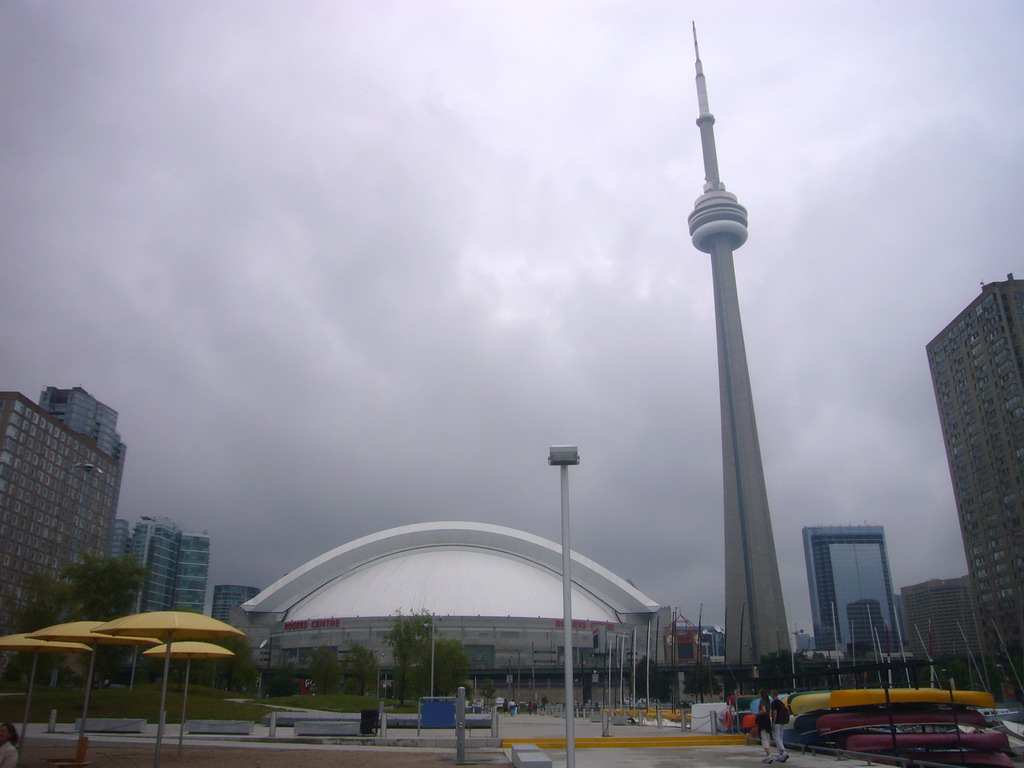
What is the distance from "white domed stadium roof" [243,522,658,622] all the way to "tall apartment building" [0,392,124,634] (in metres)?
22.3

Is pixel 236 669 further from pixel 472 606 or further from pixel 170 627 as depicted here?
pixel 170 627

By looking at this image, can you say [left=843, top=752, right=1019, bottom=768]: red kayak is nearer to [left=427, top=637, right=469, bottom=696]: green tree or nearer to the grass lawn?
the grass lawn

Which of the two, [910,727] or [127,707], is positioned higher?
[910,727]

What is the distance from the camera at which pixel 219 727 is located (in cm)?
2322

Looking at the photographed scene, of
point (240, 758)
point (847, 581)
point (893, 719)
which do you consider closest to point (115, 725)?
point (240, 758)

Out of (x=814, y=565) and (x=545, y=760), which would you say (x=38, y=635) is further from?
(x=814, y=565)

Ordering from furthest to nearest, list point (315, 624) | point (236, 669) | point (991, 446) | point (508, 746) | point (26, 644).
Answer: point (315, 624) < point (991, 446) < point (236, 669) < point (508, 746) < point (26, 644)

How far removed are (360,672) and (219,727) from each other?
3015cm

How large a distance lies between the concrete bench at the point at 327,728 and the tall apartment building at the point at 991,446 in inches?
2500

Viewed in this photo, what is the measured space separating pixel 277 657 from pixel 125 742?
62.0m

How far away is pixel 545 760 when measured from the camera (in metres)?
13.5

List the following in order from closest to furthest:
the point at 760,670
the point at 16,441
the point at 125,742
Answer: the point at 125,742
the point at 16,441
the point at 760,670

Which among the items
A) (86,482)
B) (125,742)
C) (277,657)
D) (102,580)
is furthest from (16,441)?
(125,742)

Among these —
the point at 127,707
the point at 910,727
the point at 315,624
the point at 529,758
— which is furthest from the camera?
the point at 315,624
